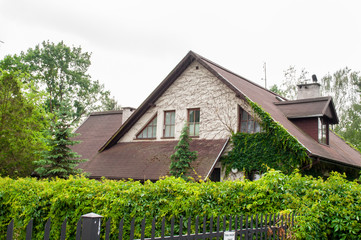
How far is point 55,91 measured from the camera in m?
42.4

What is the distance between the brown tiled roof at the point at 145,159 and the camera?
15.6 meters

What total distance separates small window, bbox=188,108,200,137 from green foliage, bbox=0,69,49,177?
24.0ft

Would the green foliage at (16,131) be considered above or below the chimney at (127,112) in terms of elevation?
below

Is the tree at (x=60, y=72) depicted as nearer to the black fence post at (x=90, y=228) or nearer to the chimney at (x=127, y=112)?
the chimney at (x=127, y=112)

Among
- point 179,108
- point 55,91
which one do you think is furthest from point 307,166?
point 55,91

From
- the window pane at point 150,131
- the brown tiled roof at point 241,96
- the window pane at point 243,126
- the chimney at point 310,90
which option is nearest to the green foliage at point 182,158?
the window pane at point 243,126

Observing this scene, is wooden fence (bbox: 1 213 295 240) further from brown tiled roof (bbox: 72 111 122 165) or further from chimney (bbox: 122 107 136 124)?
chimney (bbox: 122 107 136 124)

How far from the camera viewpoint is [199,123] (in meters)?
17.8

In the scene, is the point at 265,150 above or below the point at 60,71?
below

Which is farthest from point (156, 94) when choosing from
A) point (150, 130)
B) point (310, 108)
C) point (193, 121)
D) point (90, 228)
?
point (90, 228)

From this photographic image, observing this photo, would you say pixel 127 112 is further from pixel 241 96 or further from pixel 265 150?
pixel 265 150

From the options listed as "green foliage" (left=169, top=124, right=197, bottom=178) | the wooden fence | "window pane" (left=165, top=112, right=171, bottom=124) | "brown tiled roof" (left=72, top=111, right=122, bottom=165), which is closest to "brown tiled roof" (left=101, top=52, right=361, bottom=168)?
"window pane" (left=165, top=112, right=171, bottom=124)

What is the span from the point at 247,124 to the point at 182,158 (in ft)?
11.1

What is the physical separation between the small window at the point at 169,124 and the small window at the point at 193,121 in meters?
1.02
